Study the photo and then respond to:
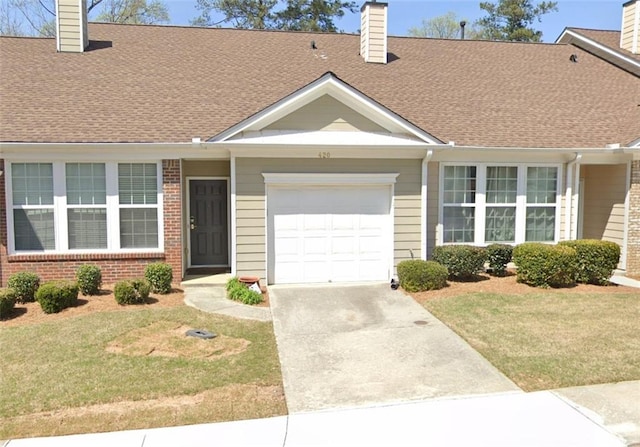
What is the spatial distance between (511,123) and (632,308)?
5.51m

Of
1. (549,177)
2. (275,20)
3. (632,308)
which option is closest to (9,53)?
(549,177)

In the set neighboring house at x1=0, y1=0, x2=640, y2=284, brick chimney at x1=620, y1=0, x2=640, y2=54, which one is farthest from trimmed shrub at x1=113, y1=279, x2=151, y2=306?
brick chimney at x1=620, y1=0, x2=640, y2=54

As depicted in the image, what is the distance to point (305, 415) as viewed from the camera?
543cm

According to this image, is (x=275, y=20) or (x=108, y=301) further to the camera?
(x=275, y=20)

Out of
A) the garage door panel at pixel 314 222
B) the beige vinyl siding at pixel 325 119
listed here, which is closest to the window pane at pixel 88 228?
the beige vinyl siding at pixel 325 119

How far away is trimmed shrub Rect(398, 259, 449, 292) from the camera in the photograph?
34.9ft

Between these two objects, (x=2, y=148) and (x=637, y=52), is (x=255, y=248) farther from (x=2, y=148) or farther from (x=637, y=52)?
(x=637, y=52)

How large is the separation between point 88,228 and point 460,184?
848 cm

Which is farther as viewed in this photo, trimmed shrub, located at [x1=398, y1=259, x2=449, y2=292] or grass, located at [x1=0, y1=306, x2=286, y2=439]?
trimmed shrub, located at [x1=398, y1=259, x2=449, y2=292]

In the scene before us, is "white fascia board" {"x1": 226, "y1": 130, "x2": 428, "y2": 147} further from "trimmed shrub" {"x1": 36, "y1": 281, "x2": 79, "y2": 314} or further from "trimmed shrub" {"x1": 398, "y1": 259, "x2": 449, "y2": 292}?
"trimmed shrub" {"x1": 36, "y1": 281, "x2": 79, "y2": 314}

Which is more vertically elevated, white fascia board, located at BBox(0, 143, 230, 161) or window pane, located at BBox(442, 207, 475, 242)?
white fascia board, located at BBox(0, 143, 230, 161)

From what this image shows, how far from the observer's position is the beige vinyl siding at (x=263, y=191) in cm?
1114

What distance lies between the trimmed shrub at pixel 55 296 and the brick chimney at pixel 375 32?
10494 mm

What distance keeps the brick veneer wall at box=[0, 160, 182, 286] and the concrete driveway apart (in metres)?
2.53
